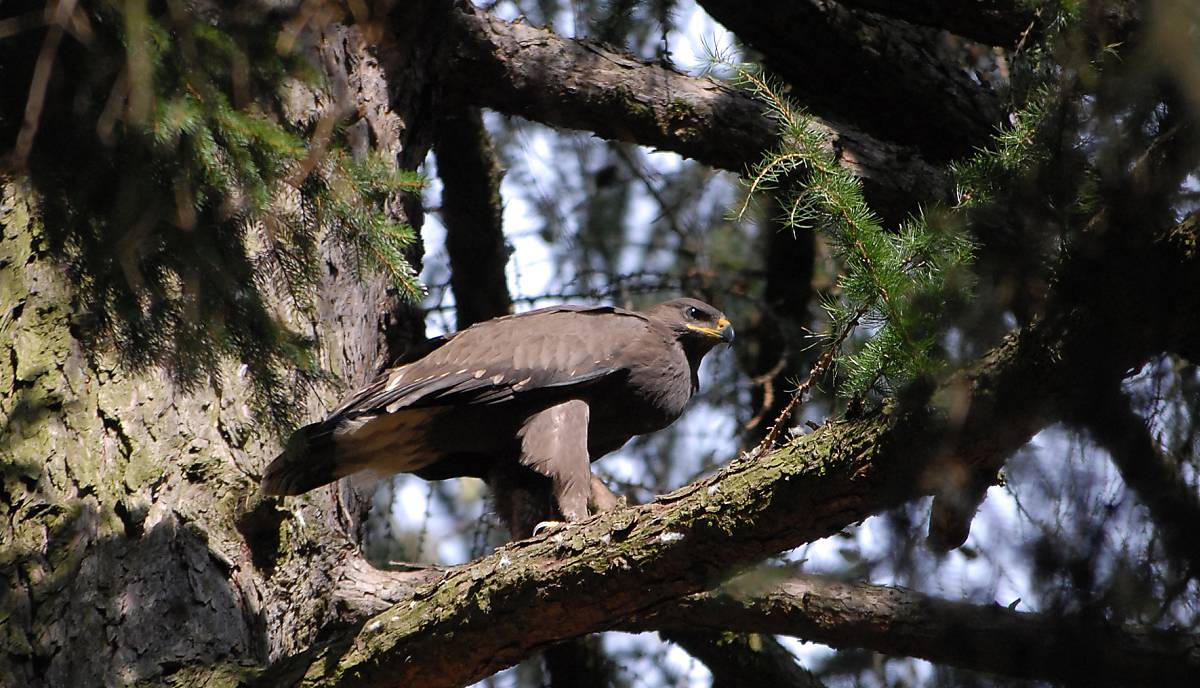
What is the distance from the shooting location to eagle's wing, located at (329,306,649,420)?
15.2ft

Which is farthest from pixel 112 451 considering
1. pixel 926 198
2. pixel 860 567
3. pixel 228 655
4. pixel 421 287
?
pixel 926 198

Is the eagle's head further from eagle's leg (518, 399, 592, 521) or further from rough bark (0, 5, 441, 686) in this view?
rough bark (0, 5, 441, 686)

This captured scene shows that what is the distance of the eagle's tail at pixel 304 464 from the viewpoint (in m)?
3.80

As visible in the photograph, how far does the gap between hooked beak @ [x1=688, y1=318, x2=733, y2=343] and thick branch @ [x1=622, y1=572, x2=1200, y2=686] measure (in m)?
1.79

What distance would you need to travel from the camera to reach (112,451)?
3.73 m

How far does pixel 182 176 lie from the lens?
2697 millimetres

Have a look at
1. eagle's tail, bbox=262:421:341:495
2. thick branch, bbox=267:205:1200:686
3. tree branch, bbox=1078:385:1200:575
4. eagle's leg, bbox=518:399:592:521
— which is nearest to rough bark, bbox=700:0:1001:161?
eagle's leg, bbox=518:399:592:521

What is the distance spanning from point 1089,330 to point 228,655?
2.67m

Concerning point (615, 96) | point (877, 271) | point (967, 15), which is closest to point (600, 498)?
point (615, 96)

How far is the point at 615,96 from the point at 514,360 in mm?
1280

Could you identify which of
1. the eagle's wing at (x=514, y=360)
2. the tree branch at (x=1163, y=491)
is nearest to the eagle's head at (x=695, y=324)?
the eagle's wing at (x=514, y=360)

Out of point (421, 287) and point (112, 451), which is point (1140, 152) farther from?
point (112, 451)

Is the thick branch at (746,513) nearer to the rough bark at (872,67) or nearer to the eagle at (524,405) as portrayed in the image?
the eagle at (524,405)

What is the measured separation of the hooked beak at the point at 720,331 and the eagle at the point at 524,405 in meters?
0.21
